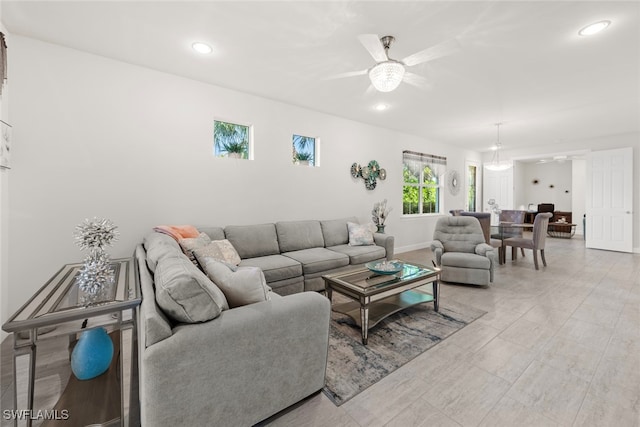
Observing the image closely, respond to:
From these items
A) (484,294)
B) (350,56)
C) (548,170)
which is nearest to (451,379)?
(484,294)

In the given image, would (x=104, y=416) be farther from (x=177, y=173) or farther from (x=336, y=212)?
(x=336, y=212)

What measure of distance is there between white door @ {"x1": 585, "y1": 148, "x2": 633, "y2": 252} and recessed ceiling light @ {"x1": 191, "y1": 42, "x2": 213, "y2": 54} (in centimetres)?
851

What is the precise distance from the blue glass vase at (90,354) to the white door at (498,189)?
9352mm

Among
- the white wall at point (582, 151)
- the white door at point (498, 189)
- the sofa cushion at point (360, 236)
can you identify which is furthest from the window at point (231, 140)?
the white wall at point (582, 151)

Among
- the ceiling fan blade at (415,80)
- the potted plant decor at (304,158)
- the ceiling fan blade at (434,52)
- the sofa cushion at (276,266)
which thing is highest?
the ceiling fan blade at (415,80)

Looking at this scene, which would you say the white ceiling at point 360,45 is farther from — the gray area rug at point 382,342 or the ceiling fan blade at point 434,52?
the gray area rug at point 382,342

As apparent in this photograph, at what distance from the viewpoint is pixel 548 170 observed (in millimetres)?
9461

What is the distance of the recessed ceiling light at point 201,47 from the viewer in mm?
2554

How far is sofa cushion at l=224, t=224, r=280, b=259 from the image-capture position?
3.36m

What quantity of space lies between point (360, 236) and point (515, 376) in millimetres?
2576

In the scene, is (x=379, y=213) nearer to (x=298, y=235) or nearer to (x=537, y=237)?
(x=298, y=235)

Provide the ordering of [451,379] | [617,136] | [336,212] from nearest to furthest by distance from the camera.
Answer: [451,379] < [336,212] < [617,136]

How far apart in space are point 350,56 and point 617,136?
7373 millimetres

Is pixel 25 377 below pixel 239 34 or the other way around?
below
